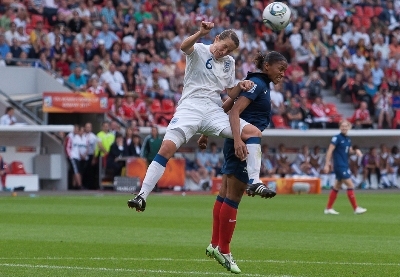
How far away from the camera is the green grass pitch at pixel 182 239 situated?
10328 mm

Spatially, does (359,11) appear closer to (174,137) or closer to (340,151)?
(340,151)

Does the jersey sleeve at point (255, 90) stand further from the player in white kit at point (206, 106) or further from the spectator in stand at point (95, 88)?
the spectator in stand at point (95, 88)

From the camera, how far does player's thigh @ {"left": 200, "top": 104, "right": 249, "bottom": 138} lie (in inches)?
403

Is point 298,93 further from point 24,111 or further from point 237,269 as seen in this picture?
point 237,269

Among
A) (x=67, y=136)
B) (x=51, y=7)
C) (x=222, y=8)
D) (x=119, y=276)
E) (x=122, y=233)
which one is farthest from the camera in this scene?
(x=222, y=8)

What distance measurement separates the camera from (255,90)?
33.4 ft

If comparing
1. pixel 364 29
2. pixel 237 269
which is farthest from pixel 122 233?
pixel 364 29

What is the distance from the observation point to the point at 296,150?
33.5 m

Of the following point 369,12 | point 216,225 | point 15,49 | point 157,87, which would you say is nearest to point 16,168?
point 15,49

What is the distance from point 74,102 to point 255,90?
19099 millimetres

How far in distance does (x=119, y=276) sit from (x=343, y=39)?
29889 mm

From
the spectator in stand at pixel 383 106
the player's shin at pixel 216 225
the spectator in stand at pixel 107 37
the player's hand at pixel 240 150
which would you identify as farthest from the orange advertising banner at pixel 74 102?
the player's hand at pixel 240 150

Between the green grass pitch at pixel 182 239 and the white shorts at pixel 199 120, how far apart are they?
1.48m

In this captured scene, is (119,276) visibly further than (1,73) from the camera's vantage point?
No
